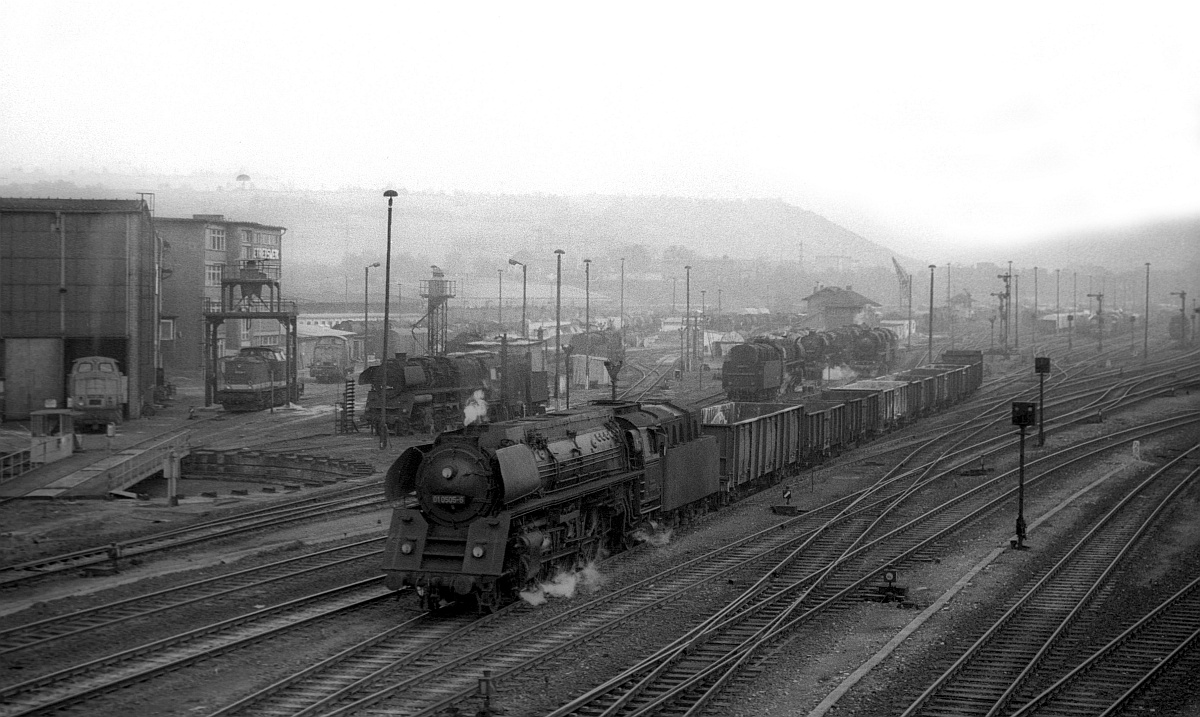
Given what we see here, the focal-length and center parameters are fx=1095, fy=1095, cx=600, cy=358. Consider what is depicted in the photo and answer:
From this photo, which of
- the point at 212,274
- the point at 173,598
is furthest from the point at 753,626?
the point at 212,274

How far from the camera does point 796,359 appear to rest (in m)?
68.5

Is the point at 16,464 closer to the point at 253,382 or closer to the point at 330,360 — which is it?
the point at 253,382

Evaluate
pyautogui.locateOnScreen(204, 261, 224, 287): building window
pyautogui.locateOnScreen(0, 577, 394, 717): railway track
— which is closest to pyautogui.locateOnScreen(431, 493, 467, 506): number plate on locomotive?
pyautogui.locateOnScreen(0, 577, 394, 717): railway track

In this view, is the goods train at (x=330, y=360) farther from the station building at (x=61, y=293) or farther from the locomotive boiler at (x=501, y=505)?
the locomotive boiler at (x=501, y=505)

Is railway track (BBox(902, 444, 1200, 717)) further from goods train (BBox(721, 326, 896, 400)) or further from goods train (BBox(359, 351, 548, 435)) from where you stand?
goods train (BBox(721, 326, 896, 400))

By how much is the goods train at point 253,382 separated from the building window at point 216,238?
22.4 meters

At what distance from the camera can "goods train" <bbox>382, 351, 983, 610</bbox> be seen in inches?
758

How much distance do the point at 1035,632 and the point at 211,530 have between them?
63.9ft

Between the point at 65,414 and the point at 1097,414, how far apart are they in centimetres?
4605

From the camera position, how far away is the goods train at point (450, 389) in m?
49.2

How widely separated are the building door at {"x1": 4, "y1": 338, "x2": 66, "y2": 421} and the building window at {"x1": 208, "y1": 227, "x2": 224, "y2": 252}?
97.8ft

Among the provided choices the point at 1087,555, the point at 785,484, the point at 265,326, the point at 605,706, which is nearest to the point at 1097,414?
the point at 785,484

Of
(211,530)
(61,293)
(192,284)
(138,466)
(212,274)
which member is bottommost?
(211,530)

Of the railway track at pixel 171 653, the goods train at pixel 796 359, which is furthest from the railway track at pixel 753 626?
the goods train at pixel 796 359
